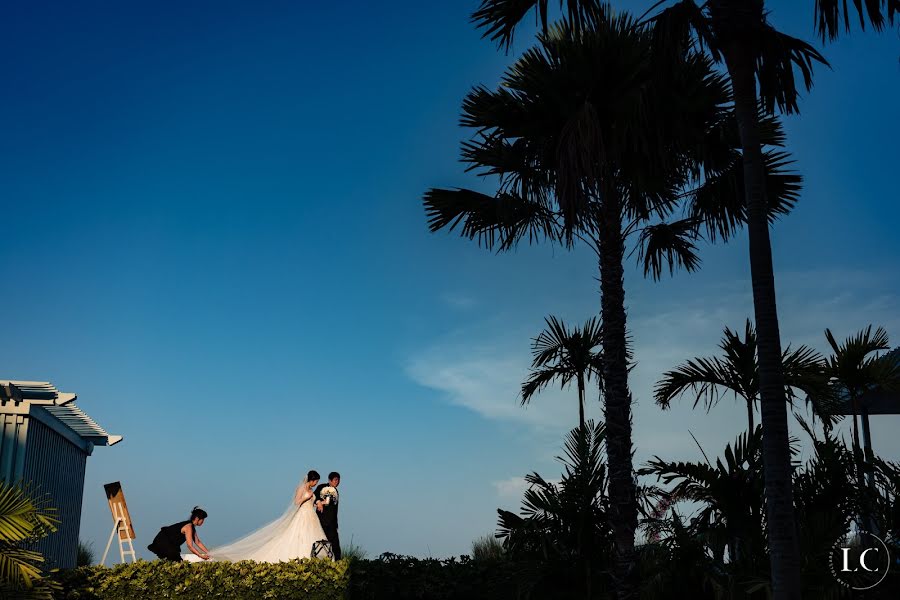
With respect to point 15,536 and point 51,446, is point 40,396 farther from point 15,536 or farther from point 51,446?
point 15,536

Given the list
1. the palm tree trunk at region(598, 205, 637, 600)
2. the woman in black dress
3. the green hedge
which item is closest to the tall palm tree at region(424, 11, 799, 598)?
the palm tree trunk at region(598, 205, 637, 600)

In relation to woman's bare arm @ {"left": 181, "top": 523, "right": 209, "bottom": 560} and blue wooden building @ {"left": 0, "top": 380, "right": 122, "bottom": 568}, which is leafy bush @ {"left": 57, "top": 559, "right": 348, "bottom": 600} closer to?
woman's bare arm @ {"left": 181, "top": 523, "right": 209, "bottom": 560}

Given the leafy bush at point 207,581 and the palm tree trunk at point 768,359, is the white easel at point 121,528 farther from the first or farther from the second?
the palm tree trunk at point 768,359

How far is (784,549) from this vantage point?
7.17 m

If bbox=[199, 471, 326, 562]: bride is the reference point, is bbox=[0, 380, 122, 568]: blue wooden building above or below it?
above

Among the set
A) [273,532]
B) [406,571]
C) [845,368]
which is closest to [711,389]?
[845,368]

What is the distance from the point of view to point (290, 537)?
14844mm

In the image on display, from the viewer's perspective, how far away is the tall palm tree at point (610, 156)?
33.7 ft

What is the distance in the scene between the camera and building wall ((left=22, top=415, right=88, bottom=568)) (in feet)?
49.2

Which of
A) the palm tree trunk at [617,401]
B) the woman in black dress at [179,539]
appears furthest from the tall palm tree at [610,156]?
the woman in black dress at [179,539]

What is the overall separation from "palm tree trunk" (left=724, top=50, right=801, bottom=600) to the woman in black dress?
10139mm

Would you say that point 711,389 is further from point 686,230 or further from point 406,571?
point 406,571

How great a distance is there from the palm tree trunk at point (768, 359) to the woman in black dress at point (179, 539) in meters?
10.1

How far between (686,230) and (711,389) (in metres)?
2.78
